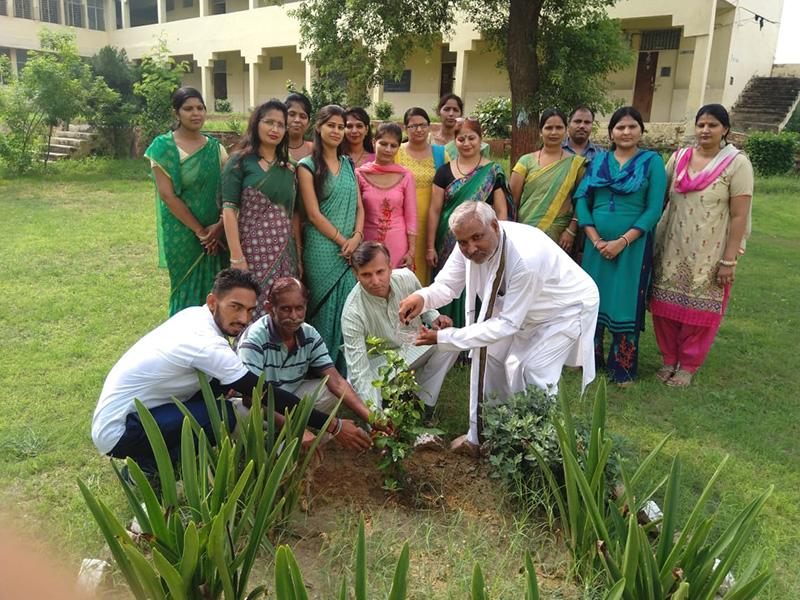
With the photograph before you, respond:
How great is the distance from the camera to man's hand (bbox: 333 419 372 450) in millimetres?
2994

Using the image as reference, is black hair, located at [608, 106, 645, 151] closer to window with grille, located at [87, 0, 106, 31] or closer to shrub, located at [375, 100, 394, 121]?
shrub, located at [375, 100, 394, 121]

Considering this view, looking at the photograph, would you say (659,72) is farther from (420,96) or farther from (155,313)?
(155,313)

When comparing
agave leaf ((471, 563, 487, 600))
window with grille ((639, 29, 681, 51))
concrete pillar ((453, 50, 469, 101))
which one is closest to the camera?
agave leaf ((471, 563, 487, 600))

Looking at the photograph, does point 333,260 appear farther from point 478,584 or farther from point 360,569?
point 478,584

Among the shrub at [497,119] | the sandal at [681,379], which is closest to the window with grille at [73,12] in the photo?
the shrub at [497,119]

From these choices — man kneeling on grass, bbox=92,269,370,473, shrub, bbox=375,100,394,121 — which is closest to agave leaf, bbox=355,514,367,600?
man kneeling on grass, bbox=92,269,370,473

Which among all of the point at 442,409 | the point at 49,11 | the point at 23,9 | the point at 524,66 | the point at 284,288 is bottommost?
the point at 442,409

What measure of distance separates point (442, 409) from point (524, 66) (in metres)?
6.37

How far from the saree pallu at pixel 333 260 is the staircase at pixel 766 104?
53.7 feet

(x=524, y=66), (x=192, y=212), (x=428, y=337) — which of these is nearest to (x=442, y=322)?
(x=428, y=337)

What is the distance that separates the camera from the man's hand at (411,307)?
325cm

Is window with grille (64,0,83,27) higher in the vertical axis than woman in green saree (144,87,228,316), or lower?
higher

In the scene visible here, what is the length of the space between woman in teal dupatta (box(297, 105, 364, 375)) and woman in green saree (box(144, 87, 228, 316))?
0.58 metres

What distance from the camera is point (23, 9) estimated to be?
2731 centimetres
